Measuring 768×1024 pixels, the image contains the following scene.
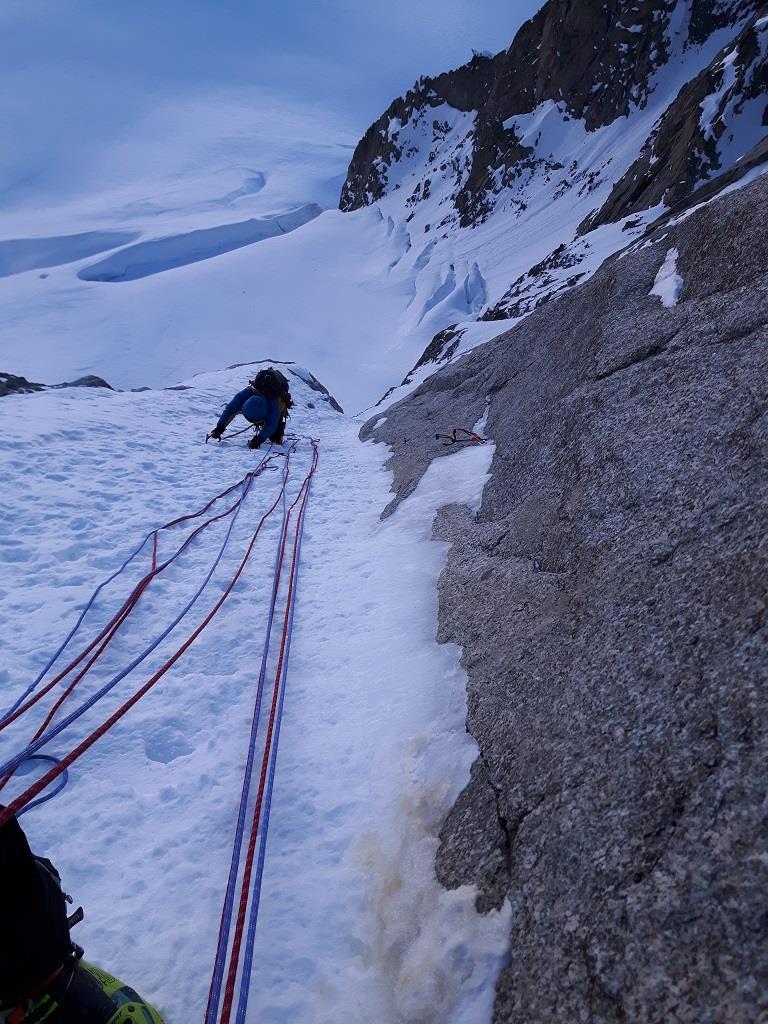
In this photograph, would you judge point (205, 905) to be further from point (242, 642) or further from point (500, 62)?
point (500, 62)

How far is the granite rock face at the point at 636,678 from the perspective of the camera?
62.3 inches

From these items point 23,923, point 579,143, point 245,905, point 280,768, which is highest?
point 579,143

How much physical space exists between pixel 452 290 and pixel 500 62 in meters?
37.6

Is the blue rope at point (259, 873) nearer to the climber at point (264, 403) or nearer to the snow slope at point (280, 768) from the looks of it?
the snow slope at point (280, 768)

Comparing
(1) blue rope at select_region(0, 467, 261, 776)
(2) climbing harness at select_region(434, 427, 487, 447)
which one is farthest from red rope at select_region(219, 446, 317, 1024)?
(2) climbing harness at select_region(434, 427, 487, 447)

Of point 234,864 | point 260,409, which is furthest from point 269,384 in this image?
point 234,864

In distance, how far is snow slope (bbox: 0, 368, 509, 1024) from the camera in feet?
6.89

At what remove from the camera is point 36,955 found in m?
1.58

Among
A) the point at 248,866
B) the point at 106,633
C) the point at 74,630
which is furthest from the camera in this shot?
the point at 106,633

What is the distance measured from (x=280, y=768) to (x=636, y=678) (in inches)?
73.1

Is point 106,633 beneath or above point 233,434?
beneath

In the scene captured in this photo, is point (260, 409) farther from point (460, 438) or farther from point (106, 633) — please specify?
point (106, 633)

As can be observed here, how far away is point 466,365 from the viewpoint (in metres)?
11.5

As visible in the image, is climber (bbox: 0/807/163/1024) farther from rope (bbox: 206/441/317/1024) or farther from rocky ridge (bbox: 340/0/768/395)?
rocky ridge (bbox: 340/0/768/395)
